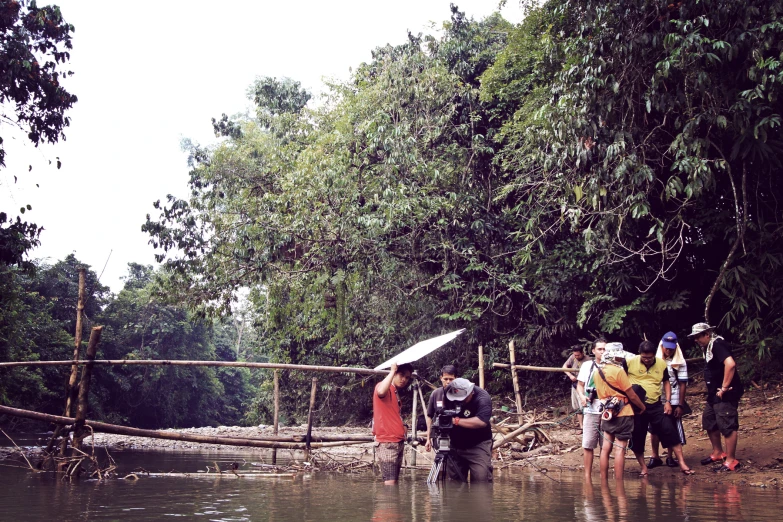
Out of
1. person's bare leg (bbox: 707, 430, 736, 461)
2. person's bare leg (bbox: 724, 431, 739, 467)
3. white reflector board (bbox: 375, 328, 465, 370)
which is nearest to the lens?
white reflector board (bbox: 375, 328, 465, 370)

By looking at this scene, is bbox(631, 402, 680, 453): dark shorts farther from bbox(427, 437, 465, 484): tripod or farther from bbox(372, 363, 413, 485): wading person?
bbox(372, 363, 413, 485): wading person

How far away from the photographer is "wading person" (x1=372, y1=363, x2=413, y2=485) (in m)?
7.21

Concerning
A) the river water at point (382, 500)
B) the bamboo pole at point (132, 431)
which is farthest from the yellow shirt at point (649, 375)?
the bamboo pole at point (132, 431)

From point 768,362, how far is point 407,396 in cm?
993

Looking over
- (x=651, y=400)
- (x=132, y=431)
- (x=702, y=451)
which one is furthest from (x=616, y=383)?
(x=132, y=431)

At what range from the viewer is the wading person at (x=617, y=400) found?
6984mm

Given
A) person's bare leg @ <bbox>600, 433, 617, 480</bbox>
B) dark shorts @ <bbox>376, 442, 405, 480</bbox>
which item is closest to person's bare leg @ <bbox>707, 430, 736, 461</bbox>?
person's bare leg @ <bbox>600, 433, 617, 480</bbox>

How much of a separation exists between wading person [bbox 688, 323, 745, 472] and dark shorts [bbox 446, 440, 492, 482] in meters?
2.82

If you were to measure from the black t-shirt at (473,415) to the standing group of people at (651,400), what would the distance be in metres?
1.29

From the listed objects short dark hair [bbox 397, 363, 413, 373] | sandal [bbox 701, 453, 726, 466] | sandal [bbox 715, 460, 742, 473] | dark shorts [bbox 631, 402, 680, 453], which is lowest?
sandal [bbox 715, 460, 742, 473]

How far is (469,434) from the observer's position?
6.86m

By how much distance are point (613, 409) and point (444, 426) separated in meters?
1.79

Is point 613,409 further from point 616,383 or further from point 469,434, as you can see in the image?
point 469,434

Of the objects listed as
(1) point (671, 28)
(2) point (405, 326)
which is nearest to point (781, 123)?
(1) point (671, 28)
